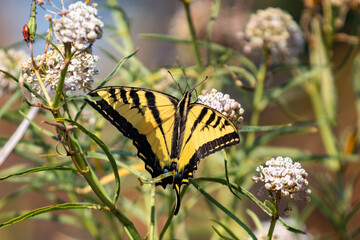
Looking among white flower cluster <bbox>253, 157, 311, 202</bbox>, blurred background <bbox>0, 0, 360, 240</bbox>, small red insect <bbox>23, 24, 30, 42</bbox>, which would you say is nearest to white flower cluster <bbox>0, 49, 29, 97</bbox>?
blurred background <bbox>0, 0, 360, 240</bbox>

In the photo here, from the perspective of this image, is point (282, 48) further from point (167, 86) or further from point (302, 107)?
point (302, 107)

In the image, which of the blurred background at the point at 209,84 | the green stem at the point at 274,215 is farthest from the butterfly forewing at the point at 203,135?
the blurred background at the point at 209,84

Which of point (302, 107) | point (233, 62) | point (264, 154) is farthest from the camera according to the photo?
point (302, 107)

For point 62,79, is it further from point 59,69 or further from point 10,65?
point 10,65

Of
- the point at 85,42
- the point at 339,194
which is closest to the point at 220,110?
the point at 85,42

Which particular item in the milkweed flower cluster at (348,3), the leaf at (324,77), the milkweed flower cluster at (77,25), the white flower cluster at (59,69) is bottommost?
the white flower cluster at (59,69)

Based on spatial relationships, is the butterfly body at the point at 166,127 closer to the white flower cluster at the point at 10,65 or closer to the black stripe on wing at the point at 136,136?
the black stripe on wing at the point at 136,136
